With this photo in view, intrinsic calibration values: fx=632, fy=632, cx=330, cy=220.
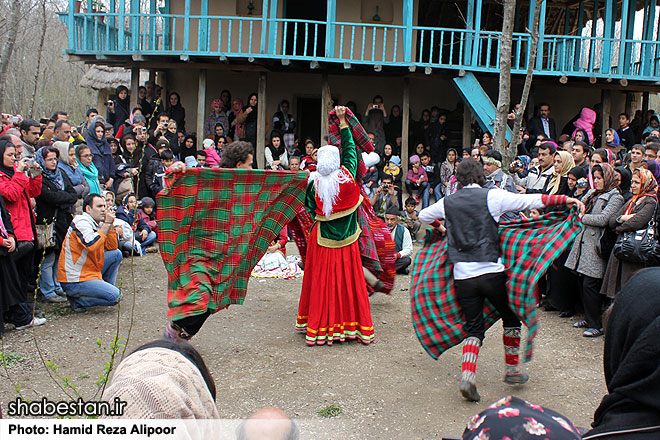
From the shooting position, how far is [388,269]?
6.44 meters

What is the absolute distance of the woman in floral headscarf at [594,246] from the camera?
20.8 ft

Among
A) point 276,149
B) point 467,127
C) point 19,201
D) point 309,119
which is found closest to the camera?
point 19,201

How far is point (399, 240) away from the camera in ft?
29.9

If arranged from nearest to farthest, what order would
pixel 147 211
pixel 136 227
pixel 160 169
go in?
pixel 136 227 < pixel 147 211 < pixel 160 169

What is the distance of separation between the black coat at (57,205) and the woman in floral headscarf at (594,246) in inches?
217

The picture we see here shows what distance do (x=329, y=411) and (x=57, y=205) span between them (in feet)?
13.2

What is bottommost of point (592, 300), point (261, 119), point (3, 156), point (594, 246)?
point (592, 300)

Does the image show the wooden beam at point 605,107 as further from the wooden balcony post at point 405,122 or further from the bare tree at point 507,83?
the bare tree at point 507,83

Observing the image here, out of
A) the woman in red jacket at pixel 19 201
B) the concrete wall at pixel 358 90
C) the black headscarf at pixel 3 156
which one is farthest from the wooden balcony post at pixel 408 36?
the black headscarf at pixel 3 156

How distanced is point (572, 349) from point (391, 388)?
81.6 inches

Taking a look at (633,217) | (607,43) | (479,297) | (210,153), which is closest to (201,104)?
(210,153)

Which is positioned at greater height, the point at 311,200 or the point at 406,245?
the point at 311,200

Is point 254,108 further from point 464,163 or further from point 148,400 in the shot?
point 148,400

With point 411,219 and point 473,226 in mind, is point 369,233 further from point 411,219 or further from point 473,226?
point 411,219
